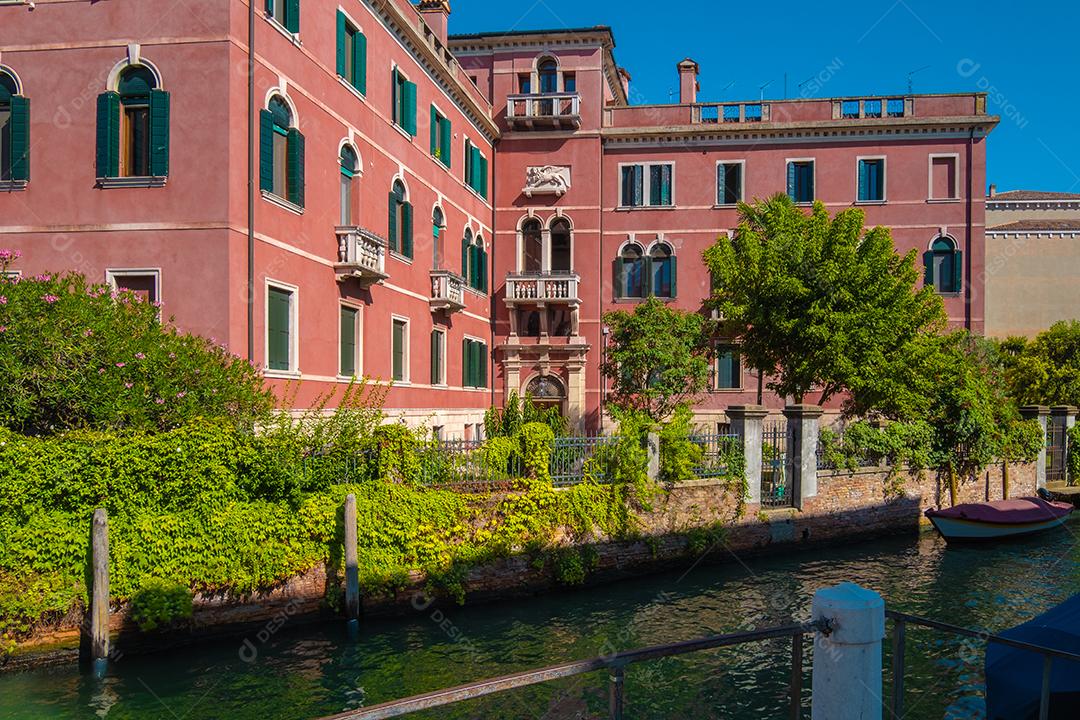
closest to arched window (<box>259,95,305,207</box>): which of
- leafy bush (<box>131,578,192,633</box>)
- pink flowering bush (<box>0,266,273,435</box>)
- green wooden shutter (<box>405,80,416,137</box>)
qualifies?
pink flowering bush (<box>0,266,273,435</box>)

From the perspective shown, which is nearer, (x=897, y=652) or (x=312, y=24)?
(x=897, y=652)

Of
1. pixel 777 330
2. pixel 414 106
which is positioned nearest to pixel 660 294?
pixel 777 330

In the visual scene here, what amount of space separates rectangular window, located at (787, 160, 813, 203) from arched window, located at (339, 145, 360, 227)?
16.9 metres

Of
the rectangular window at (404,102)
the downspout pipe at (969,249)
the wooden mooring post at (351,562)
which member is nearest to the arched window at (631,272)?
the rectangular window at (404,102)

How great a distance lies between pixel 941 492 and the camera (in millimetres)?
20688

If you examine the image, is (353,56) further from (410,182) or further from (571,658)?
(571,658)

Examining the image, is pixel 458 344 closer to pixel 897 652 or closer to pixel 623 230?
pixel 623 230

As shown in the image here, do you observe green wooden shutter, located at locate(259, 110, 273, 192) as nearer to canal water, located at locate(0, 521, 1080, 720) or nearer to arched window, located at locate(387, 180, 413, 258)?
arched window, located at locate(387, 180, 413, 258)

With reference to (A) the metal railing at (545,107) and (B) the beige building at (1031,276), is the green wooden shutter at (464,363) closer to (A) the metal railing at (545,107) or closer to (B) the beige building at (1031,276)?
(A) the metal railing at (545,107)

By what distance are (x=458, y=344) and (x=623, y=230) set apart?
8212mm

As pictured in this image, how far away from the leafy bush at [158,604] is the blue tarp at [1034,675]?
9.63 meters

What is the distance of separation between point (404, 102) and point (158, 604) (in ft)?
47.2

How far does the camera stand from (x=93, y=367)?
11.7m

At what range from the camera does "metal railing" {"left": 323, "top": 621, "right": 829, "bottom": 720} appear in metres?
3.43
